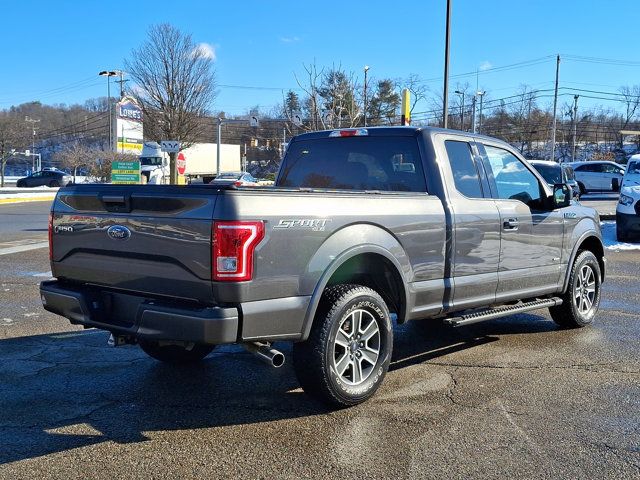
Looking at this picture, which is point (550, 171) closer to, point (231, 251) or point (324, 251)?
point (324, 251)

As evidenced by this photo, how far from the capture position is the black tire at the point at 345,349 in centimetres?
402

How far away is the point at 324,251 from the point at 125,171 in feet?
75.9

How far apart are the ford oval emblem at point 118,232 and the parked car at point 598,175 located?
32463mm

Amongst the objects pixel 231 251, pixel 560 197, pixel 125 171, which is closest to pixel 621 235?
pixel 560 197

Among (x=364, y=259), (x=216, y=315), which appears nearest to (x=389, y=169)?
(x=364, y=259)

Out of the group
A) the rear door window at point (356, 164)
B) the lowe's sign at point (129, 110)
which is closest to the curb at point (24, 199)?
the lowe's sign at point (129, 110)

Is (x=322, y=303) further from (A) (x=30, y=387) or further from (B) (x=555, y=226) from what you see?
(B) (x=555, y=226)

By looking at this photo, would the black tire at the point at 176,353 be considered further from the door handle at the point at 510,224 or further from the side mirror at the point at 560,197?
the side mirror at the point at 560,197

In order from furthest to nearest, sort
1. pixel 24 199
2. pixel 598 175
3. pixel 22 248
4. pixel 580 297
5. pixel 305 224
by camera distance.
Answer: pixel 24 199 → pixel 598 175 → pixel 22 248 → pixel 580 297 → pixel 305 224

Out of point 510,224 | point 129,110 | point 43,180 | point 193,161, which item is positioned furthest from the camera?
point 193,161

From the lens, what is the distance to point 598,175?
1313 inches

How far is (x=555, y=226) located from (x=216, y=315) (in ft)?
13.0

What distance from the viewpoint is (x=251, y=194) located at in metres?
3.60

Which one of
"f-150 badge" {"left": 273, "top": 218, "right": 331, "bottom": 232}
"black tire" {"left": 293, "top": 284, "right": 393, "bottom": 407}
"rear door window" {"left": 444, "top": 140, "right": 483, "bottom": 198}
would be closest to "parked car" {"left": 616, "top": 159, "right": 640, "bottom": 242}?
"rear door window" {"left": 444, "top": 140, "right": 483, "bottom": 198}
